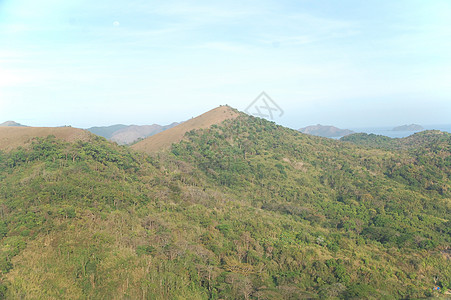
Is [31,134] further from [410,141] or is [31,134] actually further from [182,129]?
[410,141]

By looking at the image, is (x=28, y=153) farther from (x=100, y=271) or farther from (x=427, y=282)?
(x=427, y=282)

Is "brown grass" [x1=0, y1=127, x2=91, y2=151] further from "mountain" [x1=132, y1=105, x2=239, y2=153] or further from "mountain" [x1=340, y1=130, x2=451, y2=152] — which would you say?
"mountain" [x1=340, y1=130, x2=451, y2=152]

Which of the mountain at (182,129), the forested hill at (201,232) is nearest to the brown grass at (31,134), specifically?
the forested hill at (201,232)

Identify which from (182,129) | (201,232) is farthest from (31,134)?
(182,129)

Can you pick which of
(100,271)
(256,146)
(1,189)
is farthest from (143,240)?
(256,146)

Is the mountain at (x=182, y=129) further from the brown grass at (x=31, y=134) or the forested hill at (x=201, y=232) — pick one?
the brown grass at (x=31, y=134)

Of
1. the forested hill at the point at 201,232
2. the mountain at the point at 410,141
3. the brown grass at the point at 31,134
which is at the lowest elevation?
the forested hill at the point at 201,232
